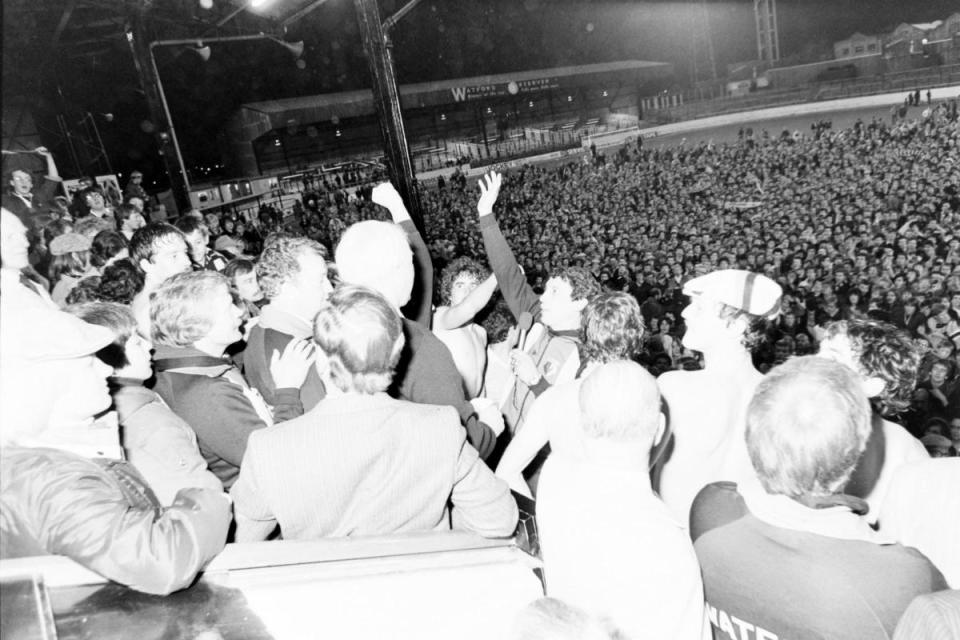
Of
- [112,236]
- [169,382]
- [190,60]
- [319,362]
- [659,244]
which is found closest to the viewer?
[319,362]

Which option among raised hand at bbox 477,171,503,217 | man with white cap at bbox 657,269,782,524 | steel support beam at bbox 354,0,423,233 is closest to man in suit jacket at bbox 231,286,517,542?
man with white cap at bbox 657,269,782,524

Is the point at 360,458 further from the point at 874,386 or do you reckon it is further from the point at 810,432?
the point at 874,386

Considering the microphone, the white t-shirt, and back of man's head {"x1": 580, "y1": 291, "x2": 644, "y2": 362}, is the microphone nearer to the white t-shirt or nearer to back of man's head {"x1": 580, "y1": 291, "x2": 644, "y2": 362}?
back of man's head {"x1": 580, "y1": 291, "x2": 644, "y2": 362}

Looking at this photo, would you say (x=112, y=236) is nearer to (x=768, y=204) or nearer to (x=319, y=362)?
(x=319, y=362)

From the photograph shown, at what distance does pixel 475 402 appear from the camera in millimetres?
1908

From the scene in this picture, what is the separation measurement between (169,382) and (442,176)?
54.2 ft

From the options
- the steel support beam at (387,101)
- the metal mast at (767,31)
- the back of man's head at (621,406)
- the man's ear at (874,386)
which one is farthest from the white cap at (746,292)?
the metal mast at (767,31)

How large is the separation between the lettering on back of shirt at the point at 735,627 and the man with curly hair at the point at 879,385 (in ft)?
2.63

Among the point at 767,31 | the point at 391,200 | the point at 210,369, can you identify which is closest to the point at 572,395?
the point at 210,369

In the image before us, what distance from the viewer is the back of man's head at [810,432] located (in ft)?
3.73

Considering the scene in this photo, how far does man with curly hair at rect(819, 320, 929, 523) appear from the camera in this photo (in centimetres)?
177

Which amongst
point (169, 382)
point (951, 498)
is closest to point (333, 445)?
point (169, 382)

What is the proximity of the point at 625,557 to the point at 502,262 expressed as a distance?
1799mm

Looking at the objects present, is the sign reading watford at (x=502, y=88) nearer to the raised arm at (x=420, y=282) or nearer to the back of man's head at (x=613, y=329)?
the raised arm at (x=420, y=282)
